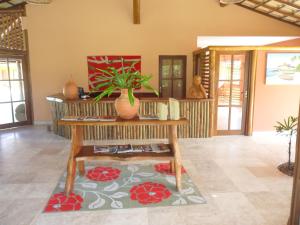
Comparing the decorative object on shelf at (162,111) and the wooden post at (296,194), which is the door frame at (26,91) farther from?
the wooden post at (296,194)

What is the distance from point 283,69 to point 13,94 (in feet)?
21.6

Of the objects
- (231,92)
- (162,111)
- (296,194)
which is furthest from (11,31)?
(296,194)

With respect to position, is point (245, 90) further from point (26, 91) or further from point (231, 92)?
point (26, 91)

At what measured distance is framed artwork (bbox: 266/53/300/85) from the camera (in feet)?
16.7

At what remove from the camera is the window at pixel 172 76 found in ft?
22.5

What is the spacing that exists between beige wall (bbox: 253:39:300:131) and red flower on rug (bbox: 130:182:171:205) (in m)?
3.29

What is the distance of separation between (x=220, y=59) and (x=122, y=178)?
330cm

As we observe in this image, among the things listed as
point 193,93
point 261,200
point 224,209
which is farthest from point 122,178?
point 193,93

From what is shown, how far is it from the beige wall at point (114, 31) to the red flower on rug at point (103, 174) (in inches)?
151

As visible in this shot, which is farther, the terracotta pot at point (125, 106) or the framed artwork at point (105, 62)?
the framed artwork at point (105, 62)

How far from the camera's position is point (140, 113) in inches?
195

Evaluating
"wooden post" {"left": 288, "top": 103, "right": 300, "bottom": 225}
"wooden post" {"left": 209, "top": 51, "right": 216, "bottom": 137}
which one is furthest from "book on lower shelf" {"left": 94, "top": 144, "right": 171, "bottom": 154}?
"wooden post" {"left": 209, "top": 51, "right": 216, "bottom": 137}

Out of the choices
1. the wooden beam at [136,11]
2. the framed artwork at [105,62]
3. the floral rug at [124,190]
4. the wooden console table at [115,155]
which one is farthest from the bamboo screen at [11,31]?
the wooden console table at [115,155]

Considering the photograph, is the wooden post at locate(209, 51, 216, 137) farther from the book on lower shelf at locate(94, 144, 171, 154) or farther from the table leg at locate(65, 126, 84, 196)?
the table leg at locate(65, 126, 84, 196)
